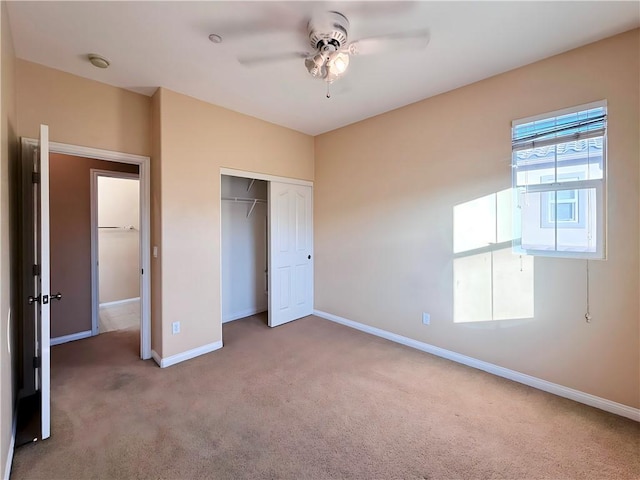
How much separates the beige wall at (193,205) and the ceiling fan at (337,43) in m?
1.65

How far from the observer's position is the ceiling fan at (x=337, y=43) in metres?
1.91

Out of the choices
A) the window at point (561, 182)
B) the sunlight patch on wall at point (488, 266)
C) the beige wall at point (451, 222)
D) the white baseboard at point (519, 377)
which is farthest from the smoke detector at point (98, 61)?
the white baseboard at point (519, 377)

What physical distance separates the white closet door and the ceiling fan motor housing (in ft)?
7.06

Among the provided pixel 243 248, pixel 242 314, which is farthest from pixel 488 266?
pixel 242 314

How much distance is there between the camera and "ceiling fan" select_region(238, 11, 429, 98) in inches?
75.0

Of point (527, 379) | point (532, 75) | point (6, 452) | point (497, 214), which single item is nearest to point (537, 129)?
point (532, 75)

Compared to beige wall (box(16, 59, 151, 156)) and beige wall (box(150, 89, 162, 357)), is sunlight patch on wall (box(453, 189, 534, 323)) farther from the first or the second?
beige wall (box(16, 59, 151, 156))

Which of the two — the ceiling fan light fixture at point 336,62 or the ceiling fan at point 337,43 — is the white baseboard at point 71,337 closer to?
the ceiling fan at point 337,43

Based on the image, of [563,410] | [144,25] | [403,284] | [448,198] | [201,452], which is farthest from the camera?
[403,284]

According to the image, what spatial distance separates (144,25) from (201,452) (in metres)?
2.84

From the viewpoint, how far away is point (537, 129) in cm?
248

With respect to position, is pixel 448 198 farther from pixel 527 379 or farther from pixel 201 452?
pixel 201 452

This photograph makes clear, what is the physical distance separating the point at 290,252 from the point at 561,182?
3093mm

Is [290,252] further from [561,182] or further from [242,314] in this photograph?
[561,182]
